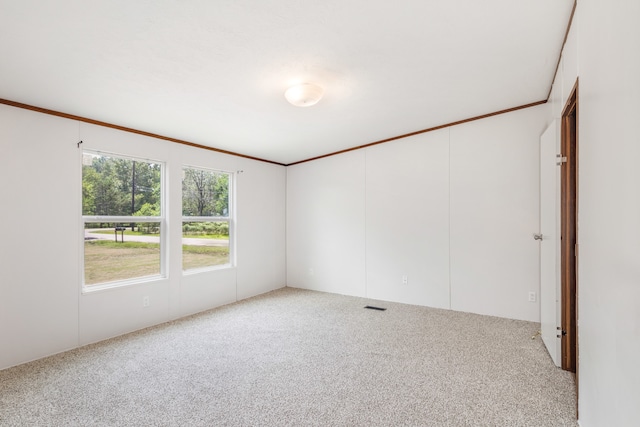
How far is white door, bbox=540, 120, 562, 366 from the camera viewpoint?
2.56 m

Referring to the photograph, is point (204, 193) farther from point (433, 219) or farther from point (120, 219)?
point (433, 219)

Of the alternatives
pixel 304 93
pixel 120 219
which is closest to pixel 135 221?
pixel 120 219

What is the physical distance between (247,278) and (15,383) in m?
2.85

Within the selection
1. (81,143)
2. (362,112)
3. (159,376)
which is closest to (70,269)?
(81,143)

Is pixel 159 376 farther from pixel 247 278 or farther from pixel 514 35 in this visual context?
pixel 514 35

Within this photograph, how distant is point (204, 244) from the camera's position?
4500mm

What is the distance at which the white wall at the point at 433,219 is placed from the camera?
12.5 ft

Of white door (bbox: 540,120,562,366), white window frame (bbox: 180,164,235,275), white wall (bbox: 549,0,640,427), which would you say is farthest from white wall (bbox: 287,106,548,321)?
white wall (bbox: 549,0,640,427)

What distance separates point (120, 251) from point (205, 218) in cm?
115

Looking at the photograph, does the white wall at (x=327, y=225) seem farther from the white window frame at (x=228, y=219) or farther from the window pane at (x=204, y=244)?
the window pane at (x=204, y=244)

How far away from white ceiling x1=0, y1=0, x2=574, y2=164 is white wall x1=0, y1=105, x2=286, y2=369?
26cm

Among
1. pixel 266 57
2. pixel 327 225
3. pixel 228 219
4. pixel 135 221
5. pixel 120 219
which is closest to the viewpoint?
pixel 266 57

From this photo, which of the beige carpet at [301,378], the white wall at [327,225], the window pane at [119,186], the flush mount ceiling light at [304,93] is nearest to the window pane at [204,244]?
the window pane at [119,186]

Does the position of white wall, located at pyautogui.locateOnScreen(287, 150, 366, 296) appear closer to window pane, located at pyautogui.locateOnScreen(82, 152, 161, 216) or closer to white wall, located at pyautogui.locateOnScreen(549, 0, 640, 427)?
window pane, located at pyautogui.locateOnScreen(82, 152, 161, 216)
